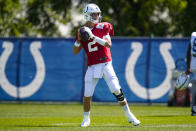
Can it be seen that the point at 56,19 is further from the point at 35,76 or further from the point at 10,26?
the point at 35,76

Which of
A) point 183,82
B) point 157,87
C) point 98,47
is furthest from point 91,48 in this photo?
point 157,87

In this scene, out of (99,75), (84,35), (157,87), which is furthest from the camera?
(157,87)

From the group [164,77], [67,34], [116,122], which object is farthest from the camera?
[67,34]

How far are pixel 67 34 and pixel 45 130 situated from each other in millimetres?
26034

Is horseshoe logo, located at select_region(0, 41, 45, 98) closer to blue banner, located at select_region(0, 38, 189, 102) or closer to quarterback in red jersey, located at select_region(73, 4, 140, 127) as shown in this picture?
blue banner, located at select_region(0, 38, 189, 102)

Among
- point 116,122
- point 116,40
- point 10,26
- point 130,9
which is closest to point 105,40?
point 116,122

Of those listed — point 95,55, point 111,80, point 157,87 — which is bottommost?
point 157,87

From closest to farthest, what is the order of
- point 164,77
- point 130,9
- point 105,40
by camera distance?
point 105,40
point 164,77
point 130,9

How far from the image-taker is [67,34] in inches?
1366

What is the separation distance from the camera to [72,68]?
56.6 ft

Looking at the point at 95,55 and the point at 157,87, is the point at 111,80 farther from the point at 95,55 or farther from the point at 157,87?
the point at 157,87

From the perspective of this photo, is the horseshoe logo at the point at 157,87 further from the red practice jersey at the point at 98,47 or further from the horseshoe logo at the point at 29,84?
the red practice jersey at the point at 98,47

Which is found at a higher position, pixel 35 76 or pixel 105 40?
pixel 105 40

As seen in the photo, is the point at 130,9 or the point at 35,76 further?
the point at 130,9
